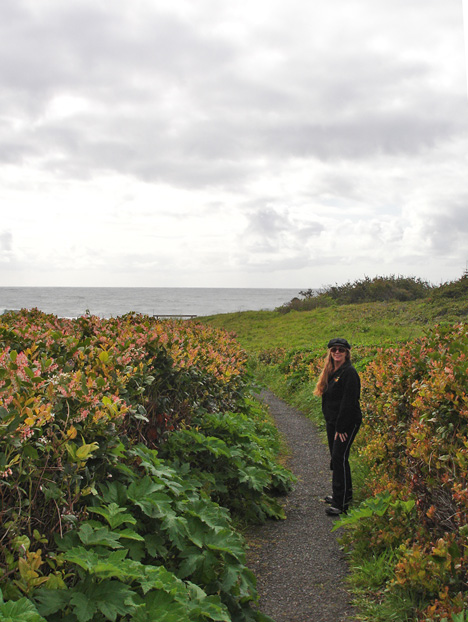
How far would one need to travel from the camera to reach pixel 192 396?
5559 mm

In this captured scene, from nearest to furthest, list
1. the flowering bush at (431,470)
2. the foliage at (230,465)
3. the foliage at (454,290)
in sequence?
the flowering bush at (431,470) → the foliage at (230,465) → the foliage at (454,290)

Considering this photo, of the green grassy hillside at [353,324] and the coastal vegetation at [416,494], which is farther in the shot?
the green grassy hillside at [353,324]

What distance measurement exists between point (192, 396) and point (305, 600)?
2.37 metres

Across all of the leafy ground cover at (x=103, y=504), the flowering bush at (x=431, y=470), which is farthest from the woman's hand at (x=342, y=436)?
the leafy ground cover at (x=103, y=504)

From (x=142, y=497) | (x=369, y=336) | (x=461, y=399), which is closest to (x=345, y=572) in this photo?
(x=461, y=399)

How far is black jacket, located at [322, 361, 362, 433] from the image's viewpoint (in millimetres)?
5562

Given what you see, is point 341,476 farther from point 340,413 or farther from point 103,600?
point 103,600

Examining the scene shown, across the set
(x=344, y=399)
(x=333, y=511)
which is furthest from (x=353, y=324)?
(x=333, y=511)

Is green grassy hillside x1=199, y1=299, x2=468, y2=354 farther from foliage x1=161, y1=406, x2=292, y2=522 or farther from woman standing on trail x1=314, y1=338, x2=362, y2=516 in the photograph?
foliage x1=161, y1=406, x2=292, y2=522

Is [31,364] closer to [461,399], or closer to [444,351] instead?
[461,399]

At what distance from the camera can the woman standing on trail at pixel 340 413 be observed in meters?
5.46

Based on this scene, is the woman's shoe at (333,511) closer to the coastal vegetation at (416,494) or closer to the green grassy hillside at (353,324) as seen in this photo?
the coastal vegetation at (416,494)

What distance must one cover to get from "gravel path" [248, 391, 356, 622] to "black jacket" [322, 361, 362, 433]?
981 millimetres

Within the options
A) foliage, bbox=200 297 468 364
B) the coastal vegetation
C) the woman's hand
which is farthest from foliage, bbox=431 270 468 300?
the woman's hand
